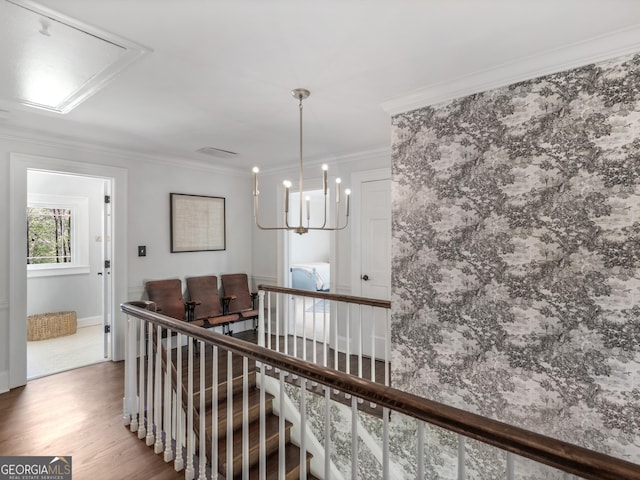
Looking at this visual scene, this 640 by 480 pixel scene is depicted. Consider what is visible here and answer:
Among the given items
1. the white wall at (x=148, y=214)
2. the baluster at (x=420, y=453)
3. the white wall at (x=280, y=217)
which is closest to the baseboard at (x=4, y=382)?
the white wall at (x=148, y=214)

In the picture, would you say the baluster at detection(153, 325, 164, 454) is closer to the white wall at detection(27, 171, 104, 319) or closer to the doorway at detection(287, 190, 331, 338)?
the doorway at detection(287, 190, 331, 338)

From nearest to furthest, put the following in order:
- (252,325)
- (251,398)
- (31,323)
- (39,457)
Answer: (39,457) → (251,398) → (31,323) → (252,325)

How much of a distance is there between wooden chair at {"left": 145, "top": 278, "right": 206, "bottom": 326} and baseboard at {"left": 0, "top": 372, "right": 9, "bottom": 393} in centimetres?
138

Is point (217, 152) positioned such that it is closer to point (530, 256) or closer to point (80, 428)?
point (80, 428)

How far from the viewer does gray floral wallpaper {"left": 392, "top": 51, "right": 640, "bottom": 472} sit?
180 cm

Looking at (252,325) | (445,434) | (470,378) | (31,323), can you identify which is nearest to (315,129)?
(470,378)

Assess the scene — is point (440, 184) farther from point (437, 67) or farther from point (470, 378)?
point (470, 378)

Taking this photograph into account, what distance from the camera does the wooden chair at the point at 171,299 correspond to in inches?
163

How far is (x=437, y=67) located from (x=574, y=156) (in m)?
0.92

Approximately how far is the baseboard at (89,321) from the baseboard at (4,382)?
7.77 feet

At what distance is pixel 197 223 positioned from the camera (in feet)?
15.4

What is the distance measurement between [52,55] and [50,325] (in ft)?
13.9

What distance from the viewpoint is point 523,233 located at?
2.07 m

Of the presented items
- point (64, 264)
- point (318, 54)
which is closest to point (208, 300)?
point (64, 264)
